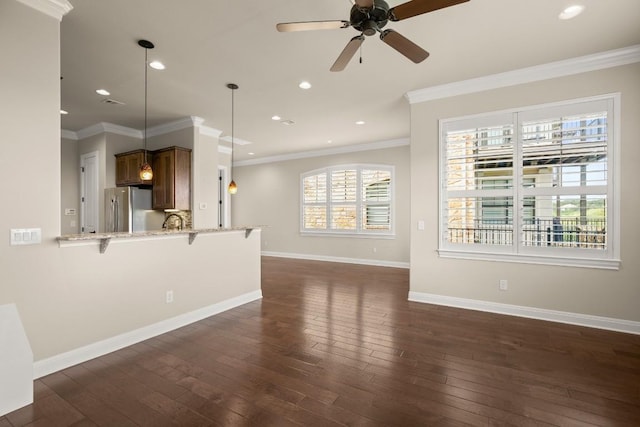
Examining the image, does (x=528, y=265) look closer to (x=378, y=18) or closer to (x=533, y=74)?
(x=533, y=74)

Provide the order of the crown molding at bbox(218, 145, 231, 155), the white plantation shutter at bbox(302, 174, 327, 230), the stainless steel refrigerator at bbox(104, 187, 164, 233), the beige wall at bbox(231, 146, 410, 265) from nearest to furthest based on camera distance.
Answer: the stainless steel refrigerator at bbox(104, 187, 164, 233), the beige wall at bbox(231, 146, 410, 265), the crown molding at bbox(218, 145, 231, 155), the white plantation shutter at bbox(302, 174, 327, 230)

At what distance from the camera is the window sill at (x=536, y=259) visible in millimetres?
3396

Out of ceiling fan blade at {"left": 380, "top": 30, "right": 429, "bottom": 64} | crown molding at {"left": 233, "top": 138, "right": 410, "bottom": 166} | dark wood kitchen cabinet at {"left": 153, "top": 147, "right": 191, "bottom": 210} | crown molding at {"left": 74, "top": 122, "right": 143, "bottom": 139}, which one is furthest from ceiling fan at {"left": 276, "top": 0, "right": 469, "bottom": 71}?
crown molding at {"left": 74, "top": 122, "right": 143, "bottom": 139}

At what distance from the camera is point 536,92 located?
12.2 ft

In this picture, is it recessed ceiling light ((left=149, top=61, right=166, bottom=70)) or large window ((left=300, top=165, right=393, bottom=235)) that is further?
large window ((left=300, top=165, right=393, bottom=235))

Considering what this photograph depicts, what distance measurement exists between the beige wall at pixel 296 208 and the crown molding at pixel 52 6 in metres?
6.12

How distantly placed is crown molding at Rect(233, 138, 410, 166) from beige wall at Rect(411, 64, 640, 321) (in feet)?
9.33

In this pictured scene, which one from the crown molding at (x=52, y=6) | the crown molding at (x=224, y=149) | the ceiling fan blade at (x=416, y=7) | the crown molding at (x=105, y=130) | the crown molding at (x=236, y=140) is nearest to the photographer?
the ceiling fan blade at (x=416, y=7)

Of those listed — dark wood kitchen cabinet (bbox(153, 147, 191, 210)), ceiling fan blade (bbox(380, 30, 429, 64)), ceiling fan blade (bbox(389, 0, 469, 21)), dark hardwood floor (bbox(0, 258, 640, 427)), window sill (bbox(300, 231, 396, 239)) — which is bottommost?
dark hardwood floor (bbox(0, 258, 640, 427))

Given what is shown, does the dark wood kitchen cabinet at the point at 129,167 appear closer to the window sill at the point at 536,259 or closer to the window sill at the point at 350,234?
the window sill at the point at 350,234

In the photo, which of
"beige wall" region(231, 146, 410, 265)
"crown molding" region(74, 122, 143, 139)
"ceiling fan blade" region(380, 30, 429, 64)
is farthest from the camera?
"beige wall" region(231, 146, 410, 265)

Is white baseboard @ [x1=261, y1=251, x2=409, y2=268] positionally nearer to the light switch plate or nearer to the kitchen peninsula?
the kitchen peninsula

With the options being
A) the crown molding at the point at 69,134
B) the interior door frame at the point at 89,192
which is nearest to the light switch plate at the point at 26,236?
the interior door frame at the point at 89,192

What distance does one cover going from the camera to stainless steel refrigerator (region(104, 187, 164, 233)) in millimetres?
5460
